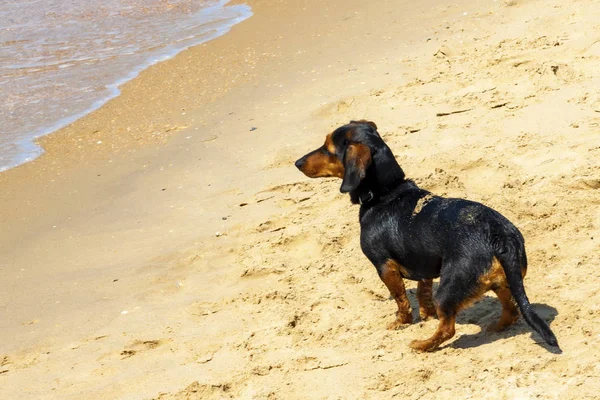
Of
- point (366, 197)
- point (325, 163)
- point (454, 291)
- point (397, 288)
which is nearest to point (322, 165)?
point (325, 163)

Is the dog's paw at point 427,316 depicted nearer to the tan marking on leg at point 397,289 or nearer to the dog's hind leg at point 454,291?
the tan marking on leg at point 397,289

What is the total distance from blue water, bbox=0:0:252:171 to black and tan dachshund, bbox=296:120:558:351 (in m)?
5.77

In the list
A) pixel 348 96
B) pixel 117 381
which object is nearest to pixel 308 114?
pixel 348 96

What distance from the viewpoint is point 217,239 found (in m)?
6.63

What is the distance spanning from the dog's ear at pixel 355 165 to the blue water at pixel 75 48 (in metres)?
5.79

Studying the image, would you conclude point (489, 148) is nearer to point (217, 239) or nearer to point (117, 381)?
point (217, 239)

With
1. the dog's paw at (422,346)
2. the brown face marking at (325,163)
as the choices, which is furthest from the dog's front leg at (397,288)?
the brown face marking at (325,163)

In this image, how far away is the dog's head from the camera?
4766 mm

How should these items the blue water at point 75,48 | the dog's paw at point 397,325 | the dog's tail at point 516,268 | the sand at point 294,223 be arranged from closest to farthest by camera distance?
the dog's tail at point 516,268, the sand at point 294,223, the dog's paw at point 397,325, the blue water at point 75,48

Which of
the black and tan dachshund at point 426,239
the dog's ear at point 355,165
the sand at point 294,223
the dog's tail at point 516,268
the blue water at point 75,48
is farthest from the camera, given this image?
the blue water at point 75,48

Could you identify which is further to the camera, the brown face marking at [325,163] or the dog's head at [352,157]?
the brown face marking at [325,163]

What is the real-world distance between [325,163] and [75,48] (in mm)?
10915

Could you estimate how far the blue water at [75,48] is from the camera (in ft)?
36.6

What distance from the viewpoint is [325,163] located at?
17.0ft
